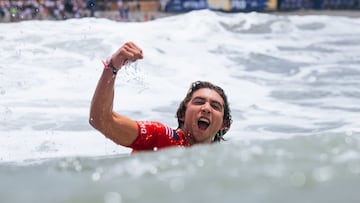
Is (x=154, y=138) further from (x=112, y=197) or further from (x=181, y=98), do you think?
(x=181, y=98)

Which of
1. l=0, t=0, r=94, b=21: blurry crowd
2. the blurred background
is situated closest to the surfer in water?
l=0, t=0, r=94, b=21: blurry crowd

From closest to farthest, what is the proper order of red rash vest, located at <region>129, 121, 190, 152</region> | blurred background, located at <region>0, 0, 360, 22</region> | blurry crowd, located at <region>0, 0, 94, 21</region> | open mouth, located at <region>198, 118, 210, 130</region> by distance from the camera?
red rash vest, located at <region>129, 121, 190, 152</region>
open mouth, located at <region>198, 118, 210, 130</region>
blurry crowd, located at <region>0, 0, 94, 21</region>
blurred background, located at <region>0, 0, 360, 22</region>

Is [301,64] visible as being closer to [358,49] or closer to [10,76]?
[358,49]

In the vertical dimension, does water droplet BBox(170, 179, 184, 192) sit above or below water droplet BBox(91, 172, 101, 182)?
above

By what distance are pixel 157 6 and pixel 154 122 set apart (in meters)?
30.1

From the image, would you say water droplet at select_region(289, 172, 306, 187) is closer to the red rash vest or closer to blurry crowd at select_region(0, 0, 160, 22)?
the red rash vest

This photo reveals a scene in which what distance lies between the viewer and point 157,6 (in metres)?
33.7

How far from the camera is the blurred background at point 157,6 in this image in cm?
2770

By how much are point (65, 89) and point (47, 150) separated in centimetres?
330

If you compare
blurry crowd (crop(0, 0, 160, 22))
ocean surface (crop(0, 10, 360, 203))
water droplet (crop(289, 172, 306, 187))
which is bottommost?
blurry crowd (crop(0, 0, 160, 22))

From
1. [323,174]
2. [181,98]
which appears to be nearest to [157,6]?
[181,98]

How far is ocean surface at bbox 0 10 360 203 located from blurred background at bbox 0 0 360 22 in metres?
9.88

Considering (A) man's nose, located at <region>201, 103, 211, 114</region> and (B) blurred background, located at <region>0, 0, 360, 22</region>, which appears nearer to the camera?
(A) man's nose, located at <region>201, 103, 211, 114</region>

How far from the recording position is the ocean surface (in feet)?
6.58
